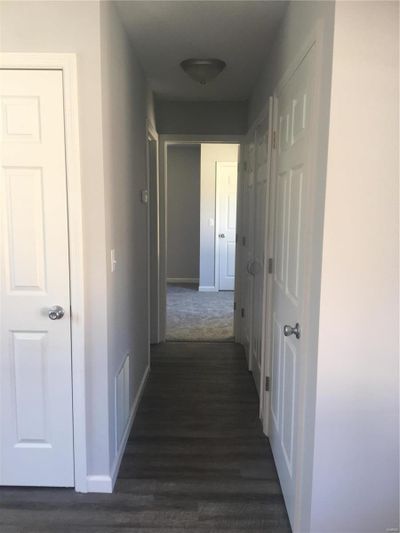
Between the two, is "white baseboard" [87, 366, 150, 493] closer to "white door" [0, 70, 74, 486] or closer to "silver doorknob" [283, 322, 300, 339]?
"white door" [0, 70, 74, 486]

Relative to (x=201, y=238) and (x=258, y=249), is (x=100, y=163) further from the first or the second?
(x=201, y=238)

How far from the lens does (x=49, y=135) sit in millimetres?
1929

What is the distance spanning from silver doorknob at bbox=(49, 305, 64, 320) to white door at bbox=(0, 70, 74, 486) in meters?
0.02

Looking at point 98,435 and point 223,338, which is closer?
point 98,435

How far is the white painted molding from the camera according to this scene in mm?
2127

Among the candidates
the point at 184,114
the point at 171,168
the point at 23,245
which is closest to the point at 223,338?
the point at 184,114

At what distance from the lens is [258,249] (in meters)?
3.19

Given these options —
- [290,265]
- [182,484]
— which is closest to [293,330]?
[290,265]

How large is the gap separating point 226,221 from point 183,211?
104cm

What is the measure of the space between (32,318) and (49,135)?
86 centimetres

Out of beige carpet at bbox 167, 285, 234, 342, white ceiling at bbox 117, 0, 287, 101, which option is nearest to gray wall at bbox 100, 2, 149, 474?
white ceiling at bbox 117, 0, 287, 101

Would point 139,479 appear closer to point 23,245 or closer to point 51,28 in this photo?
point 23,245

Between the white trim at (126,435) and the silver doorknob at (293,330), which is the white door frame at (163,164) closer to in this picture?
the white trim at (126,435)

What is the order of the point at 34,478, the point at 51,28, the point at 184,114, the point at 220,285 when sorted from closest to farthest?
the point at 51,28
the point at 34,478
the point at 184,114
the point at 220,285
